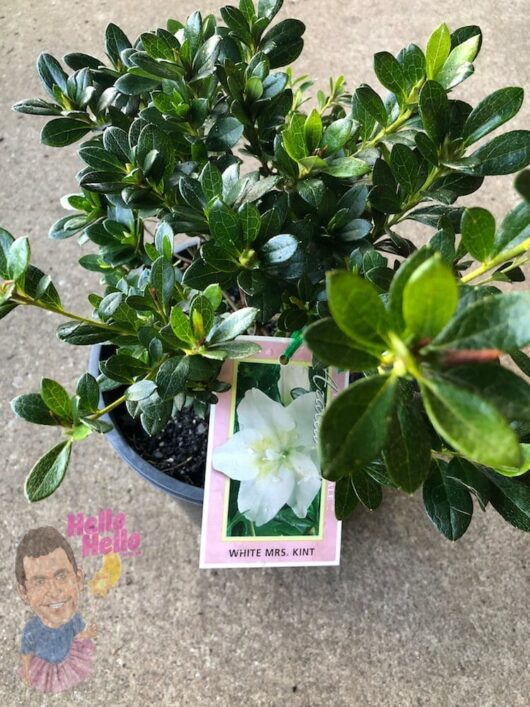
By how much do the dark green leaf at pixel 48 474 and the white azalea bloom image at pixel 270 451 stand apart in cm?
22

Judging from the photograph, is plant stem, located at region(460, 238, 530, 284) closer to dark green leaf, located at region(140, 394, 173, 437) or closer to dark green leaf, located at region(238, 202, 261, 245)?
dark green leaf, located at region(238, 202, 261, 245)

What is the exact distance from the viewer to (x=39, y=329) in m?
1.53

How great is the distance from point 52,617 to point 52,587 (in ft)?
0.19

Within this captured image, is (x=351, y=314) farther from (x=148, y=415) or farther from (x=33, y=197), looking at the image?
(x=33, y=197)

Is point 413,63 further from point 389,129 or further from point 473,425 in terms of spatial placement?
point 473,425

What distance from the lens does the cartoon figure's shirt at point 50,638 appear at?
1.22 metres

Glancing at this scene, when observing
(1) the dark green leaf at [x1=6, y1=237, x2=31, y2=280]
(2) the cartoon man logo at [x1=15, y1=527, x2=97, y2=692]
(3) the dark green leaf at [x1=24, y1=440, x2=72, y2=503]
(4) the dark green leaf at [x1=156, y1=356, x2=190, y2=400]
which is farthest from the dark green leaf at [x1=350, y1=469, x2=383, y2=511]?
(2) the cartoon man logo at [x1=15, y1=527, x2=97, y2=692]

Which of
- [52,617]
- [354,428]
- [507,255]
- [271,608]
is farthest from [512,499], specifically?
[52,617]

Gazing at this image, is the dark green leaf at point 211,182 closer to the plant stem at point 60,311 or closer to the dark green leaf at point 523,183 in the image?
the plant stem at point 60,311

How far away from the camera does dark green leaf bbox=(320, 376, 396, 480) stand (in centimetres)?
41

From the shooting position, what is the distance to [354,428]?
0.41 m

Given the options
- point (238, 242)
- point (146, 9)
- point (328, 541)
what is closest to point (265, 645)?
point (328, 541)

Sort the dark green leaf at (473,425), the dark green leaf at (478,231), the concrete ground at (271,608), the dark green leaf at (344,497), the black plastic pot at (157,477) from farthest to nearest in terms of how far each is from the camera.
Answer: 1. the concrete ground at (271,608)
2. the black plastic pot at (157,477)
3. the dark green leaf at (344,497)
4. the dark green leaf at (478,231)
5. the dark green leaf at (473,425)

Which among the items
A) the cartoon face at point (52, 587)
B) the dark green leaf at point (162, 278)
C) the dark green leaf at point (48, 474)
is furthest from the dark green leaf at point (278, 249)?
the cartoon face at point (52, 587)
